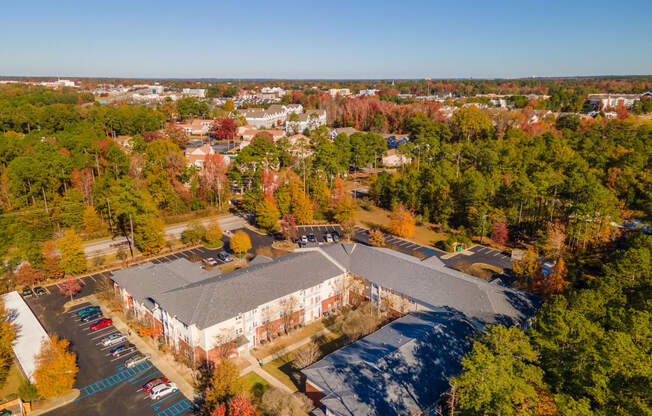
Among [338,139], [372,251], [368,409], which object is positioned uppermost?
[338,139]

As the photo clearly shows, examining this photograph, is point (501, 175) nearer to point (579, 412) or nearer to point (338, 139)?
point (338, 139)

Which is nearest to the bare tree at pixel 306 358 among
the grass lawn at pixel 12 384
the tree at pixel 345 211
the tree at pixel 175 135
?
the grass lawn at pixel 12 384

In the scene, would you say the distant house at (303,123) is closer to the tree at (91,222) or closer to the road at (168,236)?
the road at (168,236)

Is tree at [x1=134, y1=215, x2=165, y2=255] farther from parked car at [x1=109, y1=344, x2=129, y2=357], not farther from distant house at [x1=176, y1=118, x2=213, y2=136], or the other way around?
distant house at [x1=176, y1=118, x2=213, y2=136]

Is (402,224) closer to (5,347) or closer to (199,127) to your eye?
(5,347)

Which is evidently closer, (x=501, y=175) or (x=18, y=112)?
(x=501, y=175)

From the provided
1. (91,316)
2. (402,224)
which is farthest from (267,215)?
(91,316)

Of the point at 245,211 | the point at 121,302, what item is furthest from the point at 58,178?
the point at 121,302
